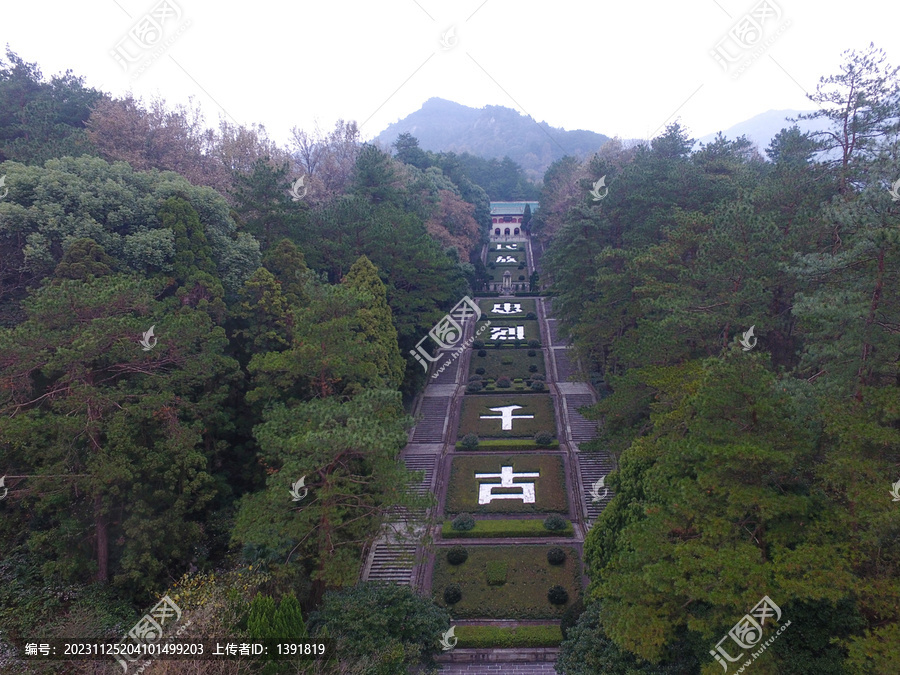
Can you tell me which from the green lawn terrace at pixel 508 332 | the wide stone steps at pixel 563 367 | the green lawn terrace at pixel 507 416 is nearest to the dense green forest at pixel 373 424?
the green lawn terrace at pixel 507 416

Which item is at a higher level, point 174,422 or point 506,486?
point 174,422

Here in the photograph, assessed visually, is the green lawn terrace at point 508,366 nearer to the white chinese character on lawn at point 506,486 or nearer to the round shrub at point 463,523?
the white chinese character on lawn at point 506,486

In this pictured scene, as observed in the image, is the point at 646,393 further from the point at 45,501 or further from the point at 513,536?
the point at 45,501

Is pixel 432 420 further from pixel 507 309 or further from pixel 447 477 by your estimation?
pixel 507 309

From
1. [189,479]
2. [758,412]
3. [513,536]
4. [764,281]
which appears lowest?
[513,536]

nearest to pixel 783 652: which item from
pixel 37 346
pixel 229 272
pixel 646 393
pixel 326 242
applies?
pixel 646 393

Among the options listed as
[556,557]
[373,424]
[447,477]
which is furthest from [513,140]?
[373,424]

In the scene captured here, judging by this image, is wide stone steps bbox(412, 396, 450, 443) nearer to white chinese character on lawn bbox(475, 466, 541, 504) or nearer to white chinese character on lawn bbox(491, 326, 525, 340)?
white chinese character on lawn bbox(475, 466, 541, 504)

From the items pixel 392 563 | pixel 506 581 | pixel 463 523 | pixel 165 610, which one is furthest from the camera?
pixel 463 523
